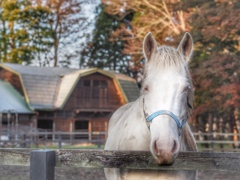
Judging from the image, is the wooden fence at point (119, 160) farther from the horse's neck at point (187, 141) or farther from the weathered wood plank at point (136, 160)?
the horse's neck at point (187, 141)

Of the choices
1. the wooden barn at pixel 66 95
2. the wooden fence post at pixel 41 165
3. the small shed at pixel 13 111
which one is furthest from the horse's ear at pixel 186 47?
the wooden barn at pixel 66 95

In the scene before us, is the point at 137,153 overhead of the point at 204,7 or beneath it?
beneath

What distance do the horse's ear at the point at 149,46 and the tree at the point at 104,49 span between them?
41370 mm

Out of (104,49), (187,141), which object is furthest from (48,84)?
(187,141)

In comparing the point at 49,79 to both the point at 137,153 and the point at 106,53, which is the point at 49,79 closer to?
the point at 106,53

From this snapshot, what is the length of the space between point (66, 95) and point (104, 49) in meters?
12.7

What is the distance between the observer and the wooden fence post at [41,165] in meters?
3.28

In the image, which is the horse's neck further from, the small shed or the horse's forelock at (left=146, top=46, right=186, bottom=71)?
the small shed

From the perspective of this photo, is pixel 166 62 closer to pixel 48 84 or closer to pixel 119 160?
pixel 119 160

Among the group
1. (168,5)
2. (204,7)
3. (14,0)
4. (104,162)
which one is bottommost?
(104,162)

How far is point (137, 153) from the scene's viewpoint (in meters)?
3.38

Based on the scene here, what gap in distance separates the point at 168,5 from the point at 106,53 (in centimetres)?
1721

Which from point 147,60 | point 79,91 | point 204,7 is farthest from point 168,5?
point 147,60

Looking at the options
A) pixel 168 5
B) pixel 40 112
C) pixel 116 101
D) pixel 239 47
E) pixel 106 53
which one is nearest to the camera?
pixel 239 47
